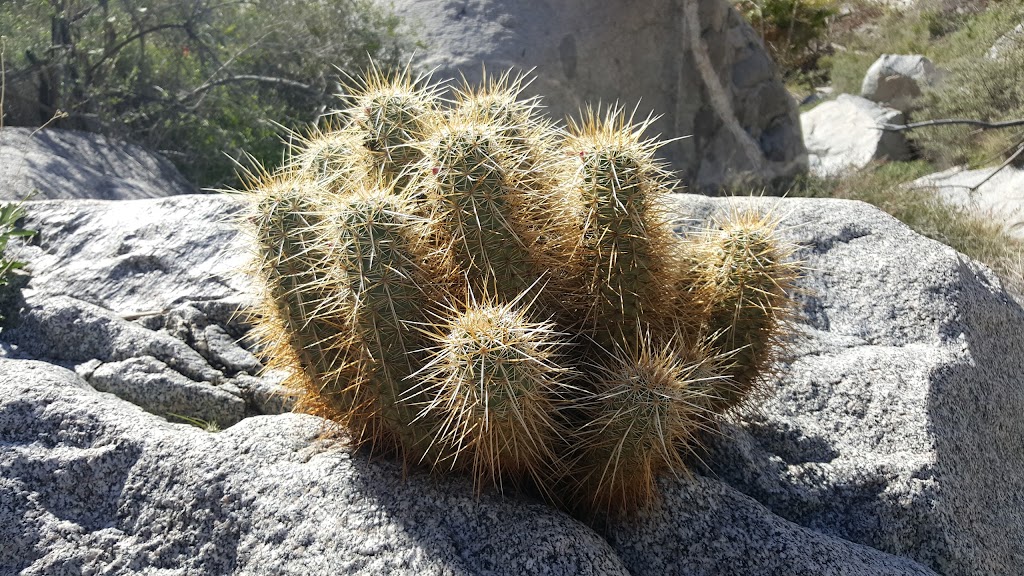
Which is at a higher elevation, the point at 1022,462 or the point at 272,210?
the point at 272,210

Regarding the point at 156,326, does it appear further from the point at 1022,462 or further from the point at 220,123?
the point at 1022,462

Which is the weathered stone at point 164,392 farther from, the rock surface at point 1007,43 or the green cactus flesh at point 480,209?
the rock surface at point 1007,43

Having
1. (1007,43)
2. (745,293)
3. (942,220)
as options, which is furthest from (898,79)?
(745,293)

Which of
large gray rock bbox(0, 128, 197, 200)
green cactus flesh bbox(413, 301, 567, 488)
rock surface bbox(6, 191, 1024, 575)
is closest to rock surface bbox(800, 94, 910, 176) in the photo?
rock surface bbox(6, 191, 1024, 575)

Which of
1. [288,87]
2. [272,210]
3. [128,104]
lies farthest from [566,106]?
[272,210]

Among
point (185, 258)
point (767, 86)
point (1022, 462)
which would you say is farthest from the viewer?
point (767, 86)

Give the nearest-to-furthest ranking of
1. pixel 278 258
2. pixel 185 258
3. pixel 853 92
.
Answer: pixel 278 258 → pixel 185 258 → pixel 853 92

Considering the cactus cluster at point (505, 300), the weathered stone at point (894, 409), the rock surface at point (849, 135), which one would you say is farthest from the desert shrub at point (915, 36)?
the cactus cluster at point (505, 300)
